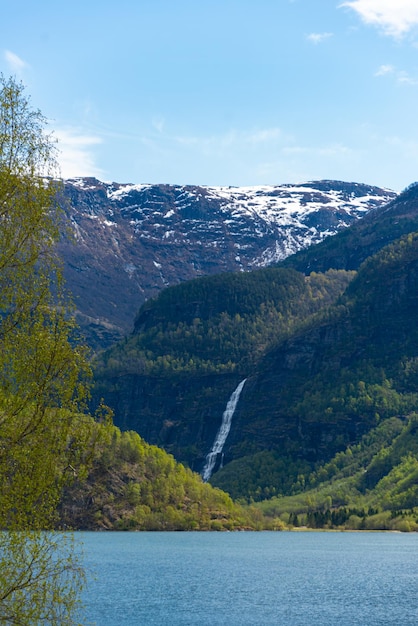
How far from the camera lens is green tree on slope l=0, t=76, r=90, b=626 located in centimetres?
4172

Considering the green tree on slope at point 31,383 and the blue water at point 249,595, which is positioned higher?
the green tree on slope at point 31,383

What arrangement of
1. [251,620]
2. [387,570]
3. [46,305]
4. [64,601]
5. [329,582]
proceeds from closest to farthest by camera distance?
[64,601]
[46,305]
[251,620]
[329,582]
[387,570]

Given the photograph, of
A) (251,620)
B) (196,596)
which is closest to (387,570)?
(196,596)

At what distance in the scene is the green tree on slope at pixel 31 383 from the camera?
137 ft

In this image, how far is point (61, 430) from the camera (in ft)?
142

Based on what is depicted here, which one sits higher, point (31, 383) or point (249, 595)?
point (31, 383)

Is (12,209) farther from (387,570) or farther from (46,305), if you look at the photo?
(387,570)

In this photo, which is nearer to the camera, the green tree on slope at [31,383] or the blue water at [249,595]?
the green tree on slope at [31,383]

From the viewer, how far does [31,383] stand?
43.3 metres

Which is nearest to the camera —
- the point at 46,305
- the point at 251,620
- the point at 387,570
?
the point at 46,305

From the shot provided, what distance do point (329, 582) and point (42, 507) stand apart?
131680mm

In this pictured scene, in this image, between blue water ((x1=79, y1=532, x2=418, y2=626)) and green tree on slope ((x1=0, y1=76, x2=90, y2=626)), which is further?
blue water ((x1=79, y1=532, x2=418, y2=626))

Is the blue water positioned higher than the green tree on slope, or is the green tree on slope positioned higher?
the green tree on slope

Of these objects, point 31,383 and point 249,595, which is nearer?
point 31,383
